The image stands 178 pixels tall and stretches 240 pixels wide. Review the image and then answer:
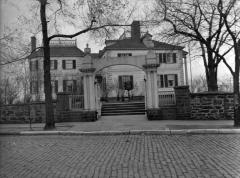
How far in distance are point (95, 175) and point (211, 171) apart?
88.3 inches

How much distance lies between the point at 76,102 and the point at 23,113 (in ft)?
11.0

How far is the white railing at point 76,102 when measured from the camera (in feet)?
47.0

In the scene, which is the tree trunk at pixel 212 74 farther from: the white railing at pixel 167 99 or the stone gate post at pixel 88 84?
the stone gate post at pixel 88 84

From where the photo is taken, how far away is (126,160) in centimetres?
550

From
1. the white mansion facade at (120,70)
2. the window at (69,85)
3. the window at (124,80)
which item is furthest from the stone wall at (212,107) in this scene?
the window at (69,85)

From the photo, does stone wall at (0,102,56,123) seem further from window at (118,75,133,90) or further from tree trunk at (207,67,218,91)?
window at (118,75,133,90)

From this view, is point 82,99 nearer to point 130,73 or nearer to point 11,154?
point 11,154

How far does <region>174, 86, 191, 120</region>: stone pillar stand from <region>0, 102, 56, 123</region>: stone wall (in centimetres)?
740

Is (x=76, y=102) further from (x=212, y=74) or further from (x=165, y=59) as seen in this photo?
(x=165, y=59)

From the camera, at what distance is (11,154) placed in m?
6.23

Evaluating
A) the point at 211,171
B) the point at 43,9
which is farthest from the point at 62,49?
the point at 211,171

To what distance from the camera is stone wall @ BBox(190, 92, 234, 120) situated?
13609mm

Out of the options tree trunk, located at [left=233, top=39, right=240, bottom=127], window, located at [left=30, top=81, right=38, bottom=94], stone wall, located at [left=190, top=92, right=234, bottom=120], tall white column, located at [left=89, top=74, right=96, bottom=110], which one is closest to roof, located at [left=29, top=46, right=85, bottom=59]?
window, located at [left=30, top=81, right=38, bottom=94]

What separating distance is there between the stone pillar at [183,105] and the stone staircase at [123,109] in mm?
3493
